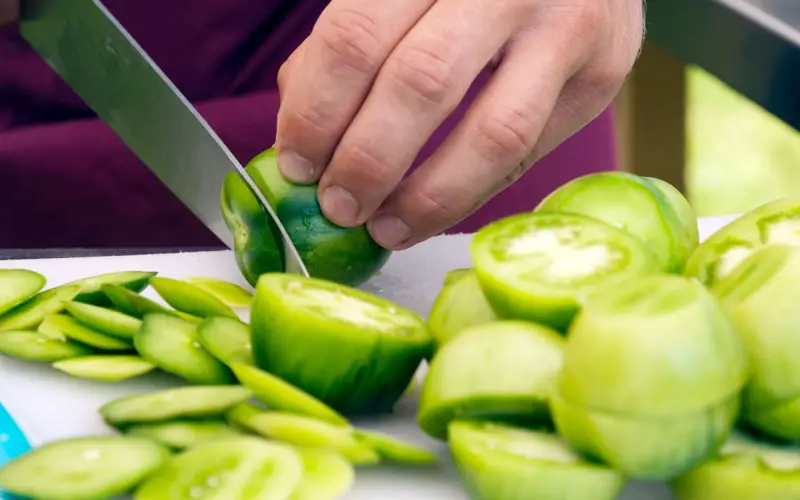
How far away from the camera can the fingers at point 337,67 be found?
81cm

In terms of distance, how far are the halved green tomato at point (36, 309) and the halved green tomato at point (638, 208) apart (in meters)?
0.39

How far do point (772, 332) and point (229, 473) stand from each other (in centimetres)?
31

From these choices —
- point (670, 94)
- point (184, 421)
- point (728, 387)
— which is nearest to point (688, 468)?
point (728, 387)

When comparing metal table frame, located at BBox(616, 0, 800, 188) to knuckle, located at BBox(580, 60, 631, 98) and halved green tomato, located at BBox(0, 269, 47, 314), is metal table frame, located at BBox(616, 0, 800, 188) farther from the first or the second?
halved green tomato, located at BBox(0, 269, 47, 314)

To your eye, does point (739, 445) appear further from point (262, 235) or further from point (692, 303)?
point (262, 235)

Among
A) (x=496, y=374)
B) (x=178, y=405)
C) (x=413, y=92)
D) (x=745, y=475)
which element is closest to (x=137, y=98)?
(x=413, y=92)

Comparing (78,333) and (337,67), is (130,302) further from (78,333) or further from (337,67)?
(337,67)

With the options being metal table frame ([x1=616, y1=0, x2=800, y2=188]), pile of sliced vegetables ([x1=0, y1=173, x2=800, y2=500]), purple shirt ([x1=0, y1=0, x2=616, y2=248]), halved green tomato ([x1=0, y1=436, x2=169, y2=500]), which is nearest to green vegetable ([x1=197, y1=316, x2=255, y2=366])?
pile of sliced vegetables ([x1=0, y1=173, x2=800, y2=500])

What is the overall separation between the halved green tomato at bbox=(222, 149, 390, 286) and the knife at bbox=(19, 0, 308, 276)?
1 centimetres

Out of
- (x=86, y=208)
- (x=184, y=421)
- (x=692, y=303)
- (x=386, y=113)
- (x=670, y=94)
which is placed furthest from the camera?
(x=670, y=94)

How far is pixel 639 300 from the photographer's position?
52 centimetres

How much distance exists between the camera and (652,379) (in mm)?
497

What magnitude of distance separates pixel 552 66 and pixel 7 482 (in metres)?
0.56

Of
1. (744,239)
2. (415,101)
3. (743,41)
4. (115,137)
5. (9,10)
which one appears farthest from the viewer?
(743,41)
